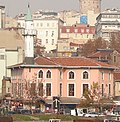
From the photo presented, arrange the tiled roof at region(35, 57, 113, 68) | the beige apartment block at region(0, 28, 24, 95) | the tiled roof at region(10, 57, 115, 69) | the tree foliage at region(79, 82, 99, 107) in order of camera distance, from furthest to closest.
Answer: the beige apartment block at region(0, 28, 24, 95), the tiled roof at region(35, 57, 113, 68), the tiled roof at region(10, 57, 115, 69), the tree foliage at region(79, 82, 99, 107)

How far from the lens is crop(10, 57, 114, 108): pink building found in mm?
106000

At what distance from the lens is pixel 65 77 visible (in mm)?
108062

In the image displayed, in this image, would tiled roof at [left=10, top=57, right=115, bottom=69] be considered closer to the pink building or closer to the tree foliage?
the pink building

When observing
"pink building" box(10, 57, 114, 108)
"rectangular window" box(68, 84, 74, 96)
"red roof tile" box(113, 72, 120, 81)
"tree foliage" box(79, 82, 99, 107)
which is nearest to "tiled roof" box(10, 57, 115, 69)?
"pink building" box(10, 57, 114, 108)

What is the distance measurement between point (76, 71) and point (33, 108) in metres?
11.0

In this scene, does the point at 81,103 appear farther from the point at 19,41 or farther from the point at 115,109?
the point at 19,41

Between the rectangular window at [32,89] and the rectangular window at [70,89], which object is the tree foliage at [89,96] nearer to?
the rectangular window at [70,89]

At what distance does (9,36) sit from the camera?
450 ft

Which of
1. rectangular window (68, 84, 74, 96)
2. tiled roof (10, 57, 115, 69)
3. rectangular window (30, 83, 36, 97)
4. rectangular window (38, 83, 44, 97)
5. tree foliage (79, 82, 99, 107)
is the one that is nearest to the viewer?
tree foliage (79, 82, 99, 107)

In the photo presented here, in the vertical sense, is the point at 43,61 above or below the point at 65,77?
above

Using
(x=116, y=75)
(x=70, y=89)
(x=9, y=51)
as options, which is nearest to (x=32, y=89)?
(x=70, y=89)

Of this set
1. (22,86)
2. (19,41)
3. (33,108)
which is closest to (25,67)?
(22,86)

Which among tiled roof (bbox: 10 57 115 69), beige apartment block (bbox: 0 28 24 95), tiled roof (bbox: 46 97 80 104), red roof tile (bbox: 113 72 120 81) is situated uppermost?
beige apartment block (bbox: 0 28 24 95)

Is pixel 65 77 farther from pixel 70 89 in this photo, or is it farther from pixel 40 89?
pixel 40 89
